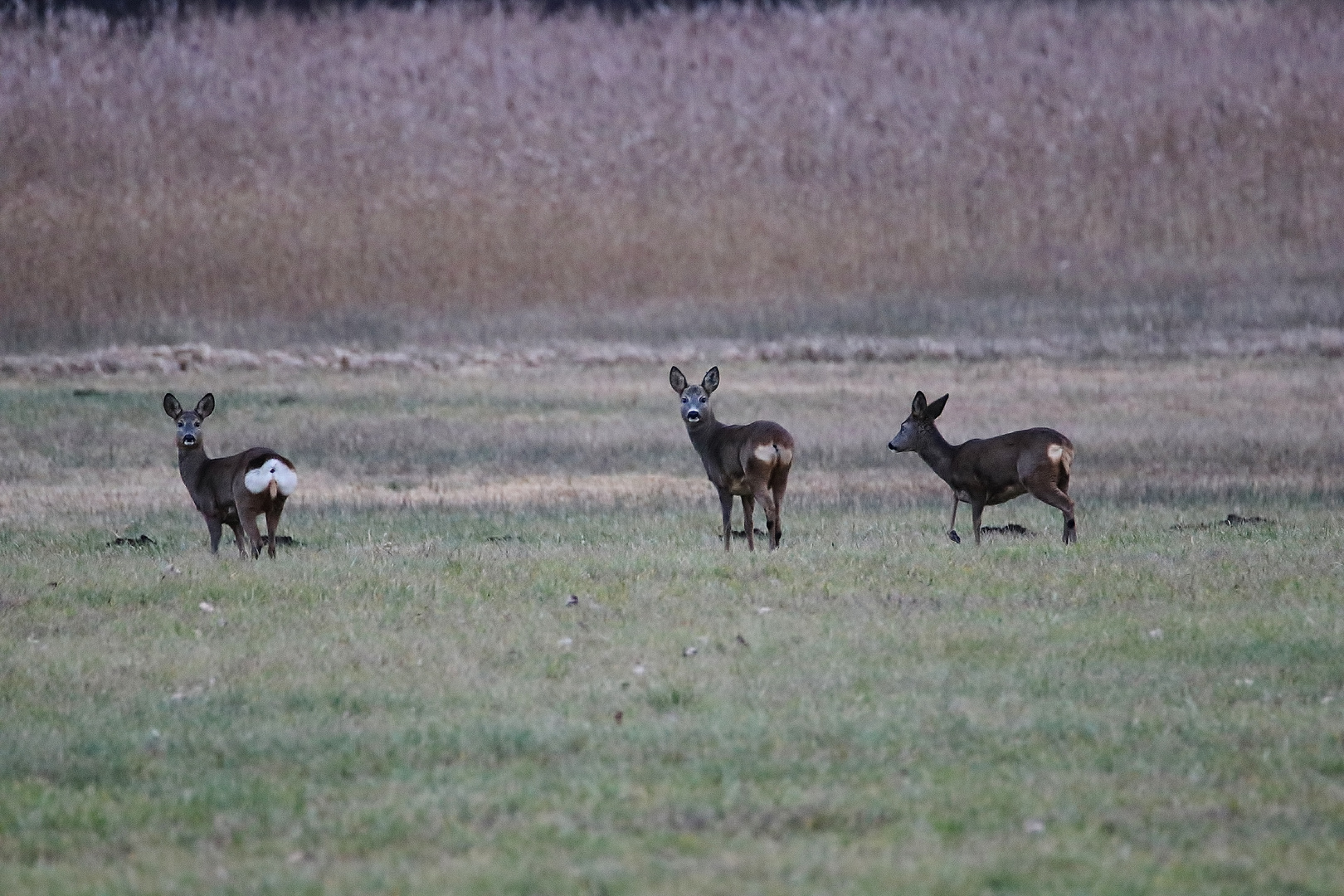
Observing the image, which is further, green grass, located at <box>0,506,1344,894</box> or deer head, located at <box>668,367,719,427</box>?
deer head, located at <box>668,367,719,427</box>

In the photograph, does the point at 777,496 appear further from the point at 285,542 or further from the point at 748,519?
the point at 285,542

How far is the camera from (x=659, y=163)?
231 feet

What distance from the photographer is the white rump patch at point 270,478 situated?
16.0 metres

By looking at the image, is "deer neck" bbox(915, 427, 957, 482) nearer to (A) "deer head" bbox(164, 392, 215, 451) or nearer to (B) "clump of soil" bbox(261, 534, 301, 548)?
(B) "clump of soil" bbox(261, 534, 301, 548)

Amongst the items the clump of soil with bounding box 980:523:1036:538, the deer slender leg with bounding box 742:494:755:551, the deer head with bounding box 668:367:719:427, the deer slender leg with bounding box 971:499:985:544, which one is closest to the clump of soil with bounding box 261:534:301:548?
the deer head with bounding box 668:367:719:427

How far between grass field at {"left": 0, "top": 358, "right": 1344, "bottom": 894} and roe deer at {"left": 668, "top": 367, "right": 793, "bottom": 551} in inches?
17.8

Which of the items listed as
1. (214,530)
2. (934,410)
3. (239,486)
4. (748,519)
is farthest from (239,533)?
(934,410)

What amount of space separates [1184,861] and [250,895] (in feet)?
11.5

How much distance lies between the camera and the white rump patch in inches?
631

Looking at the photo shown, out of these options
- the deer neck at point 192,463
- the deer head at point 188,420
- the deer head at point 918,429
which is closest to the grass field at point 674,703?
the deer neck at point 192,463

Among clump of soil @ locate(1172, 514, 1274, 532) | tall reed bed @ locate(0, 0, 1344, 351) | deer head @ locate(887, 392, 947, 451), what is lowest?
clump of soil @ locate(1172, 514, 1274, 532)

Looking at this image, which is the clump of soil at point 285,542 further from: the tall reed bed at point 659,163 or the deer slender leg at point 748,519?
the tall reed bed at point 659,163

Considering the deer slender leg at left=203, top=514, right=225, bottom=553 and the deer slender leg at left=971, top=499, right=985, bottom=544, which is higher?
the deer slender leg at left=971, top=499, right=985, bottom=544

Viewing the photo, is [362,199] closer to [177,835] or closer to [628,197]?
[628,197]
